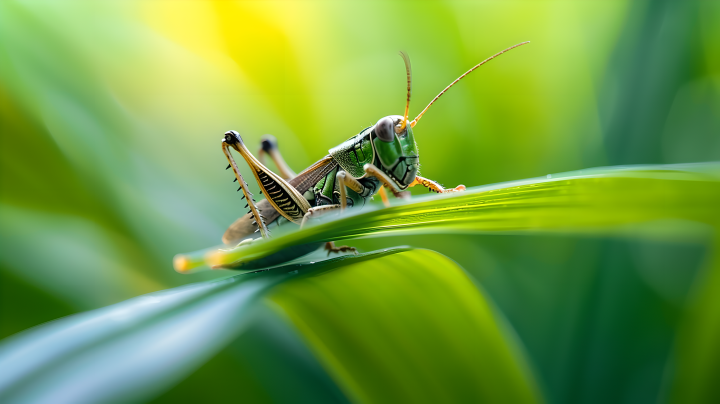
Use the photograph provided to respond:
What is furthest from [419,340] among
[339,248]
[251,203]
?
[251,203]

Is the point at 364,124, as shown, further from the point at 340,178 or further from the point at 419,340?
the point at 419,340

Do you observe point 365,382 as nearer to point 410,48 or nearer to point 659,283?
point 659,283

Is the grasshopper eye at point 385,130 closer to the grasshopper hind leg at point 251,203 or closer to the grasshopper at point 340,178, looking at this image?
the grasshopper at point 340,178

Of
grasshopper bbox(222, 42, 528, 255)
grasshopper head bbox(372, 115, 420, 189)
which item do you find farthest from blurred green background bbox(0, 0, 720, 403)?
grasshopper head bbox(372, 115, 420, 189)

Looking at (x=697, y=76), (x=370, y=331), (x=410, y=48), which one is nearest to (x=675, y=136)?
(x=697, y=76)

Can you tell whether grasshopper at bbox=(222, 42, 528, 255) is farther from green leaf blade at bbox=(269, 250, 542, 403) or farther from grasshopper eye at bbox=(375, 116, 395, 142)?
green leaf blade at bbox=(269, 250, 542, 403)

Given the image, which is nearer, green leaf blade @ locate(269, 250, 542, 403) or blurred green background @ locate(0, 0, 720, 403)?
green leaf blade @ locate(269, 250, 542, 403)
